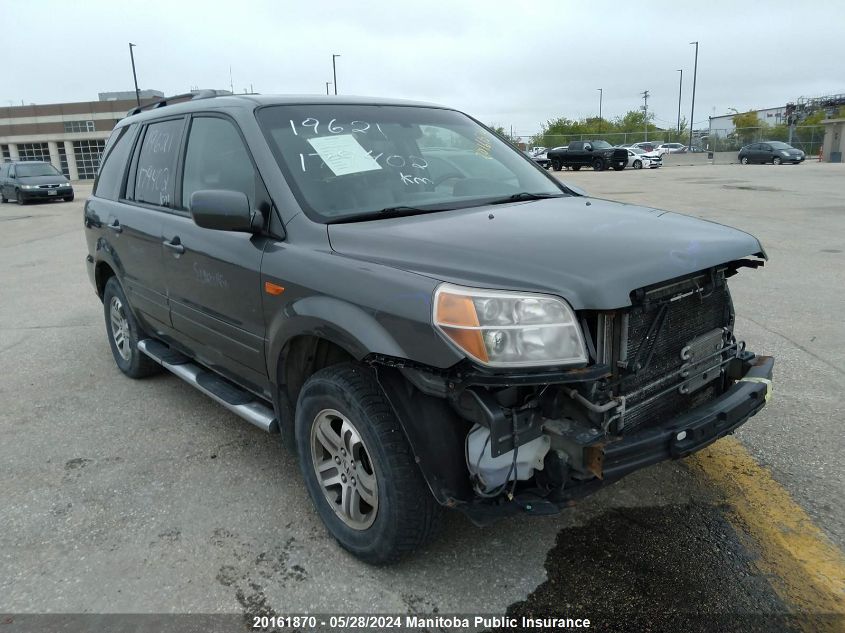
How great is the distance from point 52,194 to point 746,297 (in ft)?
80.4

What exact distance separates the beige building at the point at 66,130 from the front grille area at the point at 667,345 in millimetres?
68243

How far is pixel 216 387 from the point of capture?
3.65m

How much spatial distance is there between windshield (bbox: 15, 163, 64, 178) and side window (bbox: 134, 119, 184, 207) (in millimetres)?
23560

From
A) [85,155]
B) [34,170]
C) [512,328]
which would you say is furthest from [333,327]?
[85,155]

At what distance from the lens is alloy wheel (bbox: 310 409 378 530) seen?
104 inches

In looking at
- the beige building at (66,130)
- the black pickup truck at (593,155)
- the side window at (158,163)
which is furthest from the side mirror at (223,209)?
the beige building at (66,130)

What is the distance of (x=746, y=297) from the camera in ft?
22.4

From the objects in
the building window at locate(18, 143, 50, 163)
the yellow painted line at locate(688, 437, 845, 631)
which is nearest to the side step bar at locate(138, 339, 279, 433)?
the yellow painted line at locate(688, 437, 845, 631)

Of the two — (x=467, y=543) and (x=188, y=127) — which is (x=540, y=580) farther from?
(x=188, y=127)

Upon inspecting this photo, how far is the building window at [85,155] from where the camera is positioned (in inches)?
2463

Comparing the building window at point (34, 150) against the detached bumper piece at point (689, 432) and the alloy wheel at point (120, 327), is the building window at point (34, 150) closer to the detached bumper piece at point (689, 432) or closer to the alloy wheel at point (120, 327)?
the alloy wheel at point (120, 327)

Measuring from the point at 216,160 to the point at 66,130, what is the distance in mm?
70200

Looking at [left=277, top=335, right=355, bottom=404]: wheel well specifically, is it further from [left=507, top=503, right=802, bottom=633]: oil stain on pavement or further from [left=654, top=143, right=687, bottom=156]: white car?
[left=654, top=143, right=687, bottom=156]: white car

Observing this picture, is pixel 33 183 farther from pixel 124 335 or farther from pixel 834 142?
pixel 834 142
